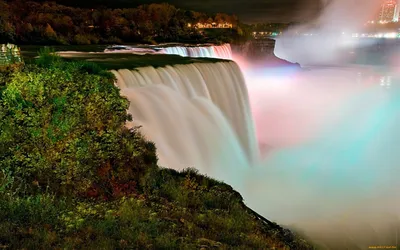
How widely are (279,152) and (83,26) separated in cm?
3319

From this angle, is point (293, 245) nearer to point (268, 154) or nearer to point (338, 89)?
point (268, 154)

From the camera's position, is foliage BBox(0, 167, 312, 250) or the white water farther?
the white water

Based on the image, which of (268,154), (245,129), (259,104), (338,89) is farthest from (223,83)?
(338,89)

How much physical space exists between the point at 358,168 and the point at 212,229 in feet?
45.5

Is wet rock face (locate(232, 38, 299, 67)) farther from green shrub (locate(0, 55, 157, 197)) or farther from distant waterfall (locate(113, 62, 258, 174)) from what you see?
green shrub (locate(0, 55, 157, 197))

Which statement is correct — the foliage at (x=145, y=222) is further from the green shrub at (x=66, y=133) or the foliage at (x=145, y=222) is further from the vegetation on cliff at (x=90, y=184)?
the green shrub at (x=66, y=133)

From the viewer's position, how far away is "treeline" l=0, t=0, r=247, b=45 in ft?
119

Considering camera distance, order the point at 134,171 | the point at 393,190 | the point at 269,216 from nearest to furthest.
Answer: the point at 134,171
the point at 269,216
the point at 393,190

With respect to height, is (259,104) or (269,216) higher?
(259,104)

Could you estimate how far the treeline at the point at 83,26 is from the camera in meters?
36.2

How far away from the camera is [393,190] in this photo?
49.5ft

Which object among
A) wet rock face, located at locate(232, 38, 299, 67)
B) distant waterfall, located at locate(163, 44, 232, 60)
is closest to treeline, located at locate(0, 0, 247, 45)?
wet rock face, located at locate(232, 38, 299, 67)

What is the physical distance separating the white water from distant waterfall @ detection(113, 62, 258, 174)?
1.6 inches

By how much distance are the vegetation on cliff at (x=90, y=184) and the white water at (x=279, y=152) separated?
8.21ft
